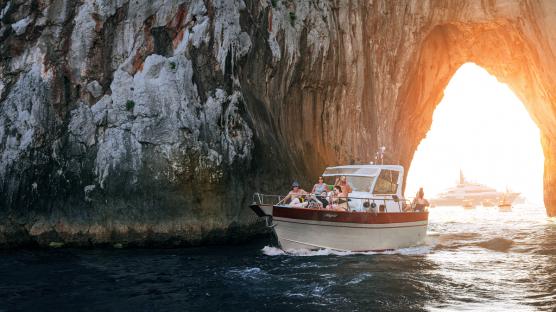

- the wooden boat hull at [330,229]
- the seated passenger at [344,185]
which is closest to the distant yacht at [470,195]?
the seated passenger at [344,185]

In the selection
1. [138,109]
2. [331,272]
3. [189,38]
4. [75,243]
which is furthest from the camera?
[189,38]

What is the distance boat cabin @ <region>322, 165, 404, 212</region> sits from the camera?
1786 cm

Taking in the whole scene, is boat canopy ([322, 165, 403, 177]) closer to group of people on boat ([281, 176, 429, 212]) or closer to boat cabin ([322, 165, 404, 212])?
boat cabin ([322, 165, 404, 212])

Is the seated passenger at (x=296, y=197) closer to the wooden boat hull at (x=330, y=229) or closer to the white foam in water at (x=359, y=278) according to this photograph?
the wooden boat hull at (x=330, y=229)

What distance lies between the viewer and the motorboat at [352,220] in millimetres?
15891

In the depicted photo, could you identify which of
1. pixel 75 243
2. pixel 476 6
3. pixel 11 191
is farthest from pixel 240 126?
pixel 476 6

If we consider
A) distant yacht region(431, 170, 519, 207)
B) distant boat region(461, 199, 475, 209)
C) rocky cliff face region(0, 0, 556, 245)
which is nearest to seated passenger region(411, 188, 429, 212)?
rocky cliff face region(0, 0, 556, 245)

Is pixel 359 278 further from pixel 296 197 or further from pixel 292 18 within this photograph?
pixel 292 18

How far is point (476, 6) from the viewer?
34719mm

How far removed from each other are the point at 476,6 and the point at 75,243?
100ft

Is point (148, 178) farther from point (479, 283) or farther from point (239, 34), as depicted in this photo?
point (479, 283)

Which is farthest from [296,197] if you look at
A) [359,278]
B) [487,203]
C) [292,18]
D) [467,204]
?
[487,203]

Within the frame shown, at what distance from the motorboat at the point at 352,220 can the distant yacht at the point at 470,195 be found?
81.1 m

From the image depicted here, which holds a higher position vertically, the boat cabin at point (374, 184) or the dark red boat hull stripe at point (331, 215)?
the boat cabin at point (374, 184)
